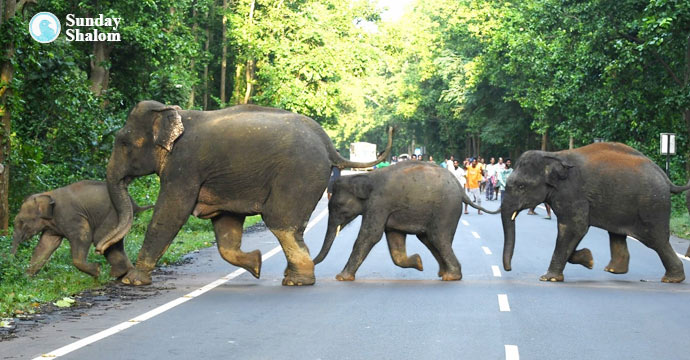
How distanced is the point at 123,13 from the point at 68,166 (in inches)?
268

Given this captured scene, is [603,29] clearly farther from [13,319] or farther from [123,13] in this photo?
[13,319]

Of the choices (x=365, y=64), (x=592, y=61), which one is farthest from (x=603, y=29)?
(x=365, y=64)

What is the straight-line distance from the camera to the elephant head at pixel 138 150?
15.7 meters

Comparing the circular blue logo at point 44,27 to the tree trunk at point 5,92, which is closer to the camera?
the tree trunk at point 5,92

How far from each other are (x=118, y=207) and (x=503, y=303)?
5.55 meters

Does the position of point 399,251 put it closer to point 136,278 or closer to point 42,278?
point 136,278

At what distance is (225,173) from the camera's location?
15.7m

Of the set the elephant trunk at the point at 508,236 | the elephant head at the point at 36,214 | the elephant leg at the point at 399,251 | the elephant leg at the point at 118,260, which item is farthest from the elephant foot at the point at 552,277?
the elephant head at the point at 36,214

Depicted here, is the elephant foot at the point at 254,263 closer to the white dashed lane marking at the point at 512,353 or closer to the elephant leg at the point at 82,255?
the elephant leg at the point at 82,255

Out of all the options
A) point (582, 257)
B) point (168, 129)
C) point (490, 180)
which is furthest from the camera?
point (490, 180)

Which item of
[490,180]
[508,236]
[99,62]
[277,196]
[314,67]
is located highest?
[314,67]

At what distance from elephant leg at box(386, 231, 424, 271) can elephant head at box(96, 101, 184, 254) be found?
3.66m

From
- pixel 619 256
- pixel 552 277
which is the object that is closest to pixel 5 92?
pixel 552 277

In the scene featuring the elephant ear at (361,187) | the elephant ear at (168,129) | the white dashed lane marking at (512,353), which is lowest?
the white dashed lane marking at (512,353)
